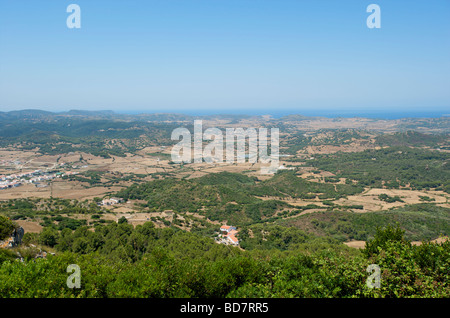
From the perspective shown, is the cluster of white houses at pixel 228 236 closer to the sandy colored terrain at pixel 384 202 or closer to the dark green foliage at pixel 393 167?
the sandy colored terrain at pixel 384 202

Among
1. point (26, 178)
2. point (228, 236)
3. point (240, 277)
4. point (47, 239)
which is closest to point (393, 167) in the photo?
point (228, 236)

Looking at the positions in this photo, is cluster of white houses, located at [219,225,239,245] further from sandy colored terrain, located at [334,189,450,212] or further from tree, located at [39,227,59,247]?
sandy colored terrain, located at [334,189,450,212]

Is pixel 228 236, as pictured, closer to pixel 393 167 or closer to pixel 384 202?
pixel 384 202

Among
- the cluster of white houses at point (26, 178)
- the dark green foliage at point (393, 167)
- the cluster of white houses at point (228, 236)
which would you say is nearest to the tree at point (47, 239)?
the cluster of white houses at point (228, 236)

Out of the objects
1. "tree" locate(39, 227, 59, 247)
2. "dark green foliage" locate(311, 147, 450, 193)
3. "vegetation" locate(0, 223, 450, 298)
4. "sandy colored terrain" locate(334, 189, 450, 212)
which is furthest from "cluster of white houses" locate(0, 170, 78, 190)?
"dark green foliage" locate(311, 147, 450, 193)
